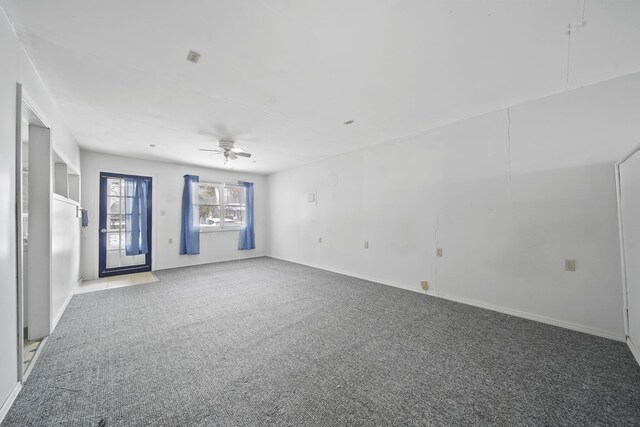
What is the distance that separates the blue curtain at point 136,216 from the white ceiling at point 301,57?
2000 mm

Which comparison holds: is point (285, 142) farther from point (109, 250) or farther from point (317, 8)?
point (109, 250)

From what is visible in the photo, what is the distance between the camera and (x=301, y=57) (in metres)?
1.94

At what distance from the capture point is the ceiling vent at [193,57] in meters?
1.89

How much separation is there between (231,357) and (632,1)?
3.68 metres

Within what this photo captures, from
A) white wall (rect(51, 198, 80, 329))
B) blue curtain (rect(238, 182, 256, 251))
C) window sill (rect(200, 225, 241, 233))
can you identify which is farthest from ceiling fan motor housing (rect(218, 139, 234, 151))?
window sill (rect(200, 225, 241, 233))

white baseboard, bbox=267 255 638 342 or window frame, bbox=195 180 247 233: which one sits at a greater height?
window frame, bbox=195 180 247 233

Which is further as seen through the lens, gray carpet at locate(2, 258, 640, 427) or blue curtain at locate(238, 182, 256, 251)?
blue curtain at locate(238, 182, 256, 251)

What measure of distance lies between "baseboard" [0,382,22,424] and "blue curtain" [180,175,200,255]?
4.14m

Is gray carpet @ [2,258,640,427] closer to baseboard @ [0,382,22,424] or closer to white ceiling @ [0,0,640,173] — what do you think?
baseboard @ [0,382,22,424]

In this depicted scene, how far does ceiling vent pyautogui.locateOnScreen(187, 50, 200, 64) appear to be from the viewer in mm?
1890

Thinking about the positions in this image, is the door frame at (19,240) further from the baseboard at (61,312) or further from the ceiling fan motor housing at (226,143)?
the ceiling fan motor housing at (226,143)

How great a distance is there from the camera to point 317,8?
4.90 ft

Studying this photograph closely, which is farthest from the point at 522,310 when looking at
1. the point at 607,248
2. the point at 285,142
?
the point at 285,142

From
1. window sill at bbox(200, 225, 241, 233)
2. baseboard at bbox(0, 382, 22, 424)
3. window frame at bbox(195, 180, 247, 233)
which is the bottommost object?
baseboard at bbox(0, 382, 22, 424)
